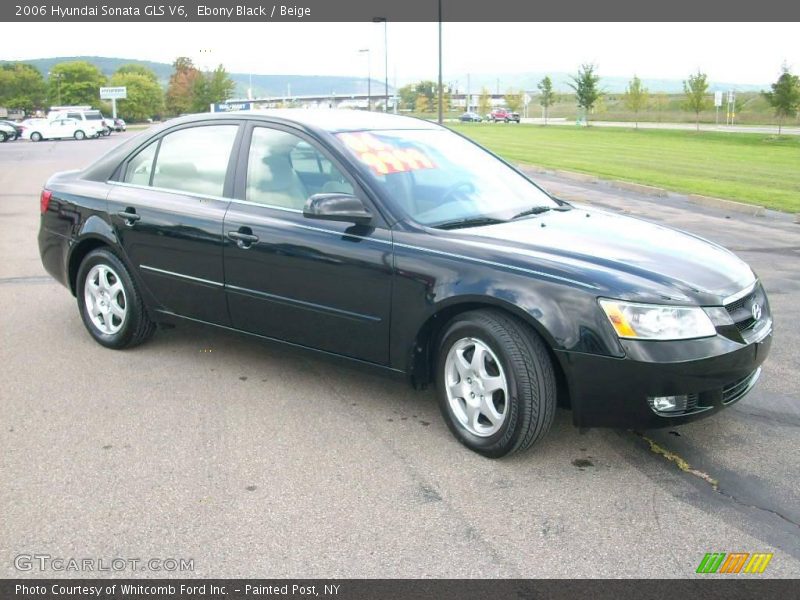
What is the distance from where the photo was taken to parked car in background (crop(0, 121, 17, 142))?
50.8 meters

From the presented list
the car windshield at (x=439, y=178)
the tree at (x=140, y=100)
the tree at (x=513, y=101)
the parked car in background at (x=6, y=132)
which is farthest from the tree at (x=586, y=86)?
the tree at (x=140, y=100)

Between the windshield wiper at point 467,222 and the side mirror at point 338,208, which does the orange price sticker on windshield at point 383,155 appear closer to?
the side mirror at point 338,208

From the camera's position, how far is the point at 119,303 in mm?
5496

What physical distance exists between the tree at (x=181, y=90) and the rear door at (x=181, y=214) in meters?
96.0

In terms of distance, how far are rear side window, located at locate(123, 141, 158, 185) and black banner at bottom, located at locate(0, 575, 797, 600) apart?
3.15 m

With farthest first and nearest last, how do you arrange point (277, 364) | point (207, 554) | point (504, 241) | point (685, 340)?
point (277, 364)
point (504, 241)
point (685, 340)
point (207, 554)

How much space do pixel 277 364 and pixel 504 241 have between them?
2.00 m

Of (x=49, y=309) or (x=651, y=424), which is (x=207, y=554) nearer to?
(x=651, y=424)

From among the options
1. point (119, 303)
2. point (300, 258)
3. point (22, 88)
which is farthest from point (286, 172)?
point (22, 88)

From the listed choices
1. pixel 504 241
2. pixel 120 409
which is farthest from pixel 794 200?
pixel 120 409

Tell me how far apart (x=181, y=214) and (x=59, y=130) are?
5349cm

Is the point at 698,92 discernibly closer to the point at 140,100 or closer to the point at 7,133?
the point at 7,133

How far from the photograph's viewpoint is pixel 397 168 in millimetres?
4445

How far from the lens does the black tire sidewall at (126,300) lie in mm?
5352
